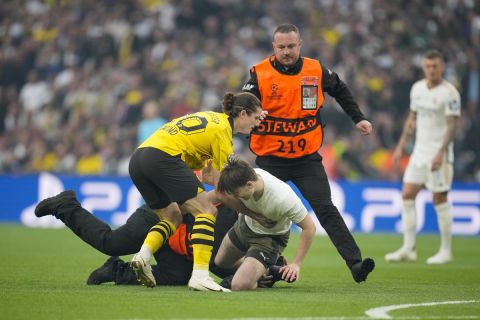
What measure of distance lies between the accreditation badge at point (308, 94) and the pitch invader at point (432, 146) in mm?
3262

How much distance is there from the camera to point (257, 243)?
27.1ft

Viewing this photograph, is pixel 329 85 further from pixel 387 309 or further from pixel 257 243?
pixel 387 309

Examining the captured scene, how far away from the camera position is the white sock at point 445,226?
1220 centimetres

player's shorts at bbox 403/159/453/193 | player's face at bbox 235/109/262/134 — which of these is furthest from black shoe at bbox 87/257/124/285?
player's shorts at bbox 403/159/453/193

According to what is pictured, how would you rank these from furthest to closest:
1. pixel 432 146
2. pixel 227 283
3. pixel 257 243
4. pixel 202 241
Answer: pixel 432 146 < pixel 257 243 < pixel 227 283 < pixel 202 241

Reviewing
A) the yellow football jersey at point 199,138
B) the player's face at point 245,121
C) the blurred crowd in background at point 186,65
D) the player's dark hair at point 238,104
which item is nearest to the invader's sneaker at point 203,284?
the yellow football jersey at point 199,138

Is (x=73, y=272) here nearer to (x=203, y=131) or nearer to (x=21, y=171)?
(x=203, y=131)

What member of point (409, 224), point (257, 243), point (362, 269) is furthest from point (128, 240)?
point (409, 224)

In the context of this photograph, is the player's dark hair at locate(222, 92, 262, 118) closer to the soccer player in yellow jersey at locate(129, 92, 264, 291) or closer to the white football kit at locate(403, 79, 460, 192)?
the soccer player in yellow jersey at locate(129, 92, 264, 291)

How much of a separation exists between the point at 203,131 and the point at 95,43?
14.6 metres

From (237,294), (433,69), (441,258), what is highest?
(433,69)

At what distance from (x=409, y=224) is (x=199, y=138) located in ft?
17.1

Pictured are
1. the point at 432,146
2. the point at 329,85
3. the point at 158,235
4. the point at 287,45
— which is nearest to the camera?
the point at 158,235

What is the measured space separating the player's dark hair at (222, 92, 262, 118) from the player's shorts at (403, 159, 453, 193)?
15.7 feet
